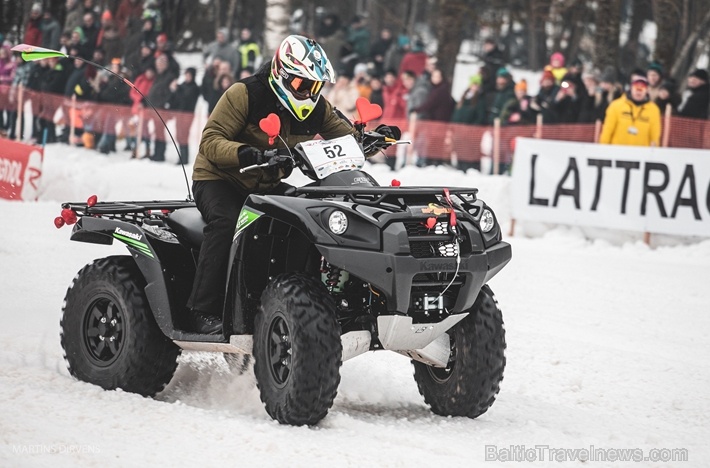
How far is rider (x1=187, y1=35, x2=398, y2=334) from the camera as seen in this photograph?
6.60 metres

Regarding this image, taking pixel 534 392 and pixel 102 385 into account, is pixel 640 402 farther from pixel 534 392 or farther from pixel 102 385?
pixel 102 385

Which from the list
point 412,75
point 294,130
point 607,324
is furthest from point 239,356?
point 412,75

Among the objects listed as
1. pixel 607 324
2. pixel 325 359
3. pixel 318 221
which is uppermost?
pixel 318 221

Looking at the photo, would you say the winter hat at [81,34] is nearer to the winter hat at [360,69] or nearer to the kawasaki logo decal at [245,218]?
the winter hat at [360,69]

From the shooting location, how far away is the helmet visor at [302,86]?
6641 millimetres

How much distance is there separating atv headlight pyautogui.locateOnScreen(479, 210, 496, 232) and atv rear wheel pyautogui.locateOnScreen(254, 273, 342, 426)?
3.23ft

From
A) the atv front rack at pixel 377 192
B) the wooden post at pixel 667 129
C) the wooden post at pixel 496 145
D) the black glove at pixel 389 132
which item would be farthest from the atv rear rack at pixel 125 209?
the wooden post at pixel 496 145

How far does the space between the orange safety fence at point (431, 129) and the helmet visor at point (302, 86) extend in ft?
29.4

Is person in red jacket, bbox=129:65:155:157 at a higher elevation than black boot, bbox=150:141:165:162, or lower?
higher

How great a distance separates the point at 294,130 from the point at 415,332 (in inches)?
64.9

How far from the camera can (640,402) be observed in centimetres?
752

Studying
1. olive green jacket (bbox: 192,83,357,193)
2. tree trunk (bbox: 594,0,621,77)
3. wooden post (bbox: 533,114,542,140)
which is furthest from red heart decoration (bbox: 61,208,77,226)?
tree trunk (bbox: 594,0,621,77)

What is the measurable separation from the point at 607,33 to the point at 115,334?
16.6 m

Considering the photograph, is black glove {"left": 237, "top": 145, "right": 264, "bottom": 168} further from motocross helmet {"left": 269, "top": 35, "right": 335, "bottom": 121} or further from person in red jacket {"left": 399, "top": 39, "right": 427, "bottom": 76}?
person in red jacket {"left": 399, "top": 39, "right": 427, "bottom": 76}
